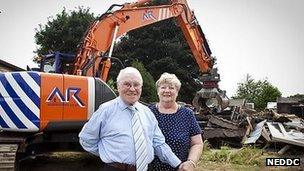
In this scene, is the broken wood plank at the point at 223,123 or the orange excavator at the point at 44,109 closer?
the orange excavator at the point at 44,109

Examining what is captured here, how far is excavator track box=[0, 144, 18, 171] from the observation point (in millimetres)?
5426

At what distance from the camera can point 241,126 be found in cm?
1109

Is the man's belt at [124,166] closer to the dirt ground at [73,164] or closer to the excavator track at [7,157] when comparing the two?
the excavator track at [7,157]

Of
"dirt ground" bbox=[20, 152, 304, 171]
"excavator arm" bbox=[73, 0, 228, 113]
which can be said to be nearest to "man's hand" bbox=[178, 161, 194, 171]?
"dirt ground" bbox=[20, 152, 304, 171]

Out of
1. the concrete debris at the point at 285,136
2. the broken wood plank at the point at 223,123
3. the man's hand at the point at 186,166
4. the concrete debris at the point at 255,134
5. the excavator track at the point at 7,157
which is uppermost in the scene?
the man's hand at the point at 186,166

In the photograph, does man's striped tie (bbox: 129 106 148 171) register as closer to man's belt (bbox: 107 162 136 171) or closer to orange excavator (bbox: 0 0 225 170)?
man's belt (bbox: 107 162 136 171)

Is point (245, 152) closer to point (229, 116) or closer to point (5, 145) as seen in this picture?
point (229, 116)

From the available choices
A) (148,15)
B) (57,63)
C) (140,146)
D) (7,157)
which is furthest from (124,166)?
(148,15)

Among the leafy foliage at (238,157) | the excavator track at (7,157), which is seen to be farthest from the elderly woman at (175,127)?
the leafy foliage at (238,157)

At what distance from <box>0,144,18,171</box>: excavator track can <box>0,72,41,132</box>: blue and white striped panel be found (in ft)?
1.18

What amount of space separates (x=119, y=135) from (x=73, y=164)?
488 cm

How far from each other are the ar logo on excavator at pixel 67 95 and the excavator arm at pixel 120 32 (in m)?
1.60

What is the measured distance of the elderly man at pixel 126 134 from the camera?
2787 mm

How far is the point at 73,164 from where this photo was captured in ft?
24.4
